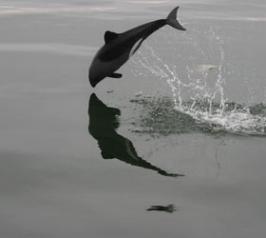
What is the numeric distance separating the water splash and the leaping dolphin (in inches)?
46.0

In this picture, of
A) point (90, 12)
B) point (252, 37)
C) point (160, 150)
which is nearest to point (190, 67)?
point (252, 37)

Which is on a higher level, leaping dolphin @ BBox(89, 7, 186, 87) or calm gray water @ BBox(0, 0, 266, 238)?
leaping dolphin @ BBox(89, 7, 186, 87)

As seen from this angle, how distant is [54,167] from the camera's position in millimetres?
7211

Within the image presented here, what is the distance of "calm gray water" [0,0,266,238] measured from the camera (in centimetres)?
602

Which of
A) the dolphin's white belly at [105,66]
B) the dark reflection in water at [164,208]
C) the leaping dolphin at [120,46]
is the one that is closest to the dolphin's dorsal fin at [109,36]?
the leaping dolphin at [120,46]

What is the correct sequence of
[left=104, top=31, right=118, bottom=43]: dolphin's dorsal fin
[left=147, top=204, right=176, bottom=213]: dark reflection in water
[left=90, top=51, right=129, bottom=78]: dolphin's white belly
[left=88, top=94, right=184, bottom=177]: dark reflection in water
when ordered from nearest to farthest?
[left=147, top=204, right=176, bottom=213]: dark reflection in water, [left=88, top=94, right=184, bottom=177]: dark reflection in water, [left=104, top=31, right=118, bottom=43]: dolphin's dorsal fin, [left=90, top=51, right=129, bottom=78]: dolphin's white belly

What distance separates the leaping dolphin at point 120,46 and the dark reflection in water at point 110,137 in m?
0.60

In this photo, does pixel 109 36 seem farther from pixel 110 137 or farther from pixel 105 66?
pixel 110 137

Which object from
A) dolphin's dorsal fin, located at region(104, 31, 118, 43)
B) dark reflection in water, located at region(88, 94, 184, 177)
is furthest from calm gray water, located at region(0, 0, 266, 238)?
dolphin's dorsal fin, located at region(104, 31, 118, 43)

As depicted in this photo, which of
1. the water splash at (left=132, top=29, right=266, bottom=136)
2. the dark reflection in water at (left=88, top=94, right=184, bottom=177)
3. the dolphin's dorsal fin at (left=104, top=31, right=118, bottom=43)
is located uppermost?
the dolphin's dorsal fin at (left=104, top=31, right=118, bottom=43)

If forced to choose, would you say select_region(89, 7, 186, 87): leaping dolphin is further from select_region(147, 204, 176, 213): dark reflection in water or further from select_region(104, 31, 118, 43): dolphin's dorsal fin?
select_region(147, 204, 176, 213): dark reflection in water

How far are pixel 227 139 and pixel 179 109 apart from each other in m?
1.28

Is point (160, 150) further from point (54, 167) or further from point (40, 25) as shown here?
point (40, 25)

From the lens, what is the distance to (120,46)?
9297mm
